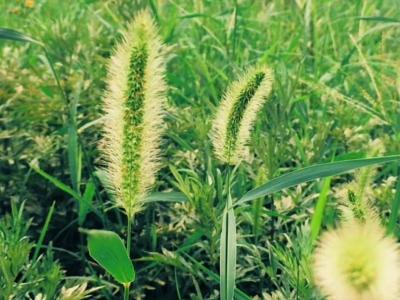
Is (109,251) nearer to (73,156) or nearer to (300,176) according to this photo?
(300,176)

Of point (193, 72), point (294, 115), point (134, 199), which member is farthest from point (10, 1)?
point (134, 199)

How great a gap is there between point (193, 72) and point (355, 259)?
2.09m

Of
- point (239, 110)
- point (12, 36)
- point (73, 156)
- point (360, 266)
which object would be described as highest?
point (12, 36)

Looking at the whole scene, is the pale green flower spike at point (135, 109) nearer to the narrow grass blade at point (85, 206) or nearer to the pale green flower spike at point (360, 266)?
the pale green flower spike at point (360, 266)

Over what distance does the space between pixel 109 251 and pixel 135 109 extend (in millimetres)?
213

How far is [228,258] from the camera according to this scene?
120 cm

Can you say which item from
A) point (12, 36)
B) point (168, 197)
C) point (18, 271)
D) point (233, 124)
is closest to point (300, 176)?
point (233, 124)

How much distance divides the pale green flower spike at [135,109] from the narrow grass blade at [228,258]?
157mm

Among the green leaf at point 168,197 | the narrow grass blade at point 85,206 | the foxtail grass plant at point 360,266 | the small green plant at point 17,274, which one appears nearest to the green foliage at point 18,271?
the small green plant at point 17,274

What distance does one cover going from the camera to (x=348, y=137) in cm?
223

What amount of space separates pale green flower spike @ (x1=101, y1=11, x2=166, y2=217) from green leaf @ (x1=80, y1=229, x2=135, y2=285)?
0.31 ft

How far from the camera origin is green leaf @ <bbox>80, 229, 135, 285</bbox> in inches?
40.0

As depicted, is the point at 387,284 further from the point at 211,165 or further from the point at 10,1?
the point at 10,1

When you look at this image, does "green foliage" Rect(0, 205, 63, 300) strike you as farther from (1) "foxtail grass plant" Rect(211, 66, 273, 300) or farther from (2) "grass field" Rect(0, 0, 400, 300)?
(1) "foxtail grass plant" Rect(211, 66, 273, 300)
